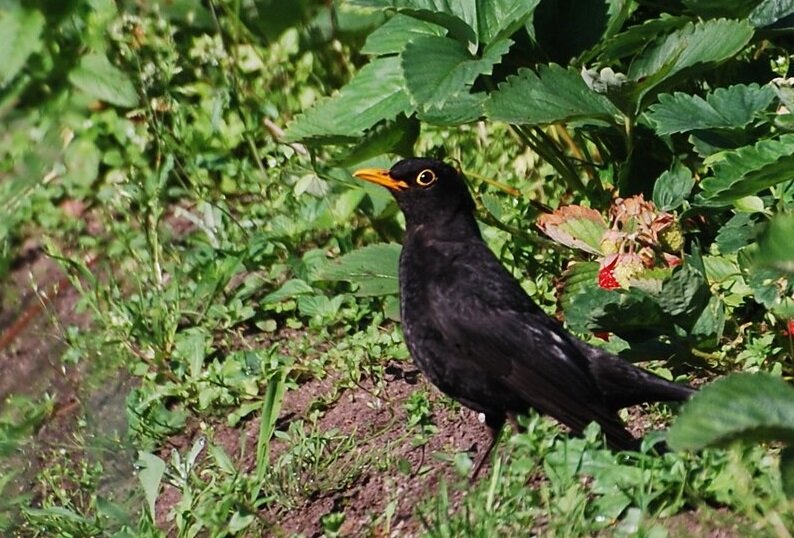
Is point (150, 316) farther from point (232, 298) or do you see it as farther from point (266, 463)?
point (266, 463)

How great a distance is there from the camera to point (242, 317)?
607cm

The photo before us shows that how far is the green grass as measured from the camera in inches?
164

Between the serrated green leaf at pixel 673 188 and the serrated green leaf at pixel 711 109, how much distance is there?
22 centimetres

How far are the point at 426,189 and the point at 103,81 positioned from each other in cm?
267

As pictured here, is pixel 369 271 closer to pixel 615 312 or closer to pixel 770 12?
A: pixel 615 312

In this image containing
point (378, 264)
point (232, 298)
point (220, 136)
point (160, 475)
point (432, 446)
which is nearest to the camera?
point (160, 475)

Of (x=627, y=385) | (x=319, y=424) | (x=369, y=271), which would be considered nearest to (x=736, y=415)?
(x=627, y=385)

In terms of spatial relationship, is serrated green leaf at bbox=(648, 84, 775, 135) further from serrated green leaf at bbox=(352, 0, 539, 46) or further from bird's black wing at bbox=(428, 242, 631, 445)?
bird's black wing at bbox=(428, 242, 631, 445)

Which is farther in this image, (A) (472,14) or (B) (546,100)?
(A) (472,14)

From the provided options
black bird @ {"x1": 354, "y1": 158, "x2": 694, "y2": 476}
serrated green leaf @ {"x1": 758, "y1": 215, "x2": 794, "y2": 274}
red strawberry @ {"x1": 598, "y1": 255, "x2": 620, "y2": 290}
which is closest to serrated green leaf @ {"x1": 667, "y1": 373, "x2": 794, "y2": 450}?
serrated green leaf @ {"x1": 758, "y1": 215, "x2": 794, "y2": 274}

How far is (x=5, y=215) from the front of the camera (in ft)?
23.9

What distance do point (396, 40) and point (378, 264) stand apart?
90 centimetres

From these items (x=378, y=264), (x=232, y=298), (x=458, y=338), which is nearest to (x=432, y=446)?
(x=458, y=338)

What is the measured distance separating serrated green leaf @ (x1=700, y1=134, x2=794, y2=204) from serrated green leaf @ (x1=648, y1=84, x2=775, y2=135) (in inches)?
7.7
